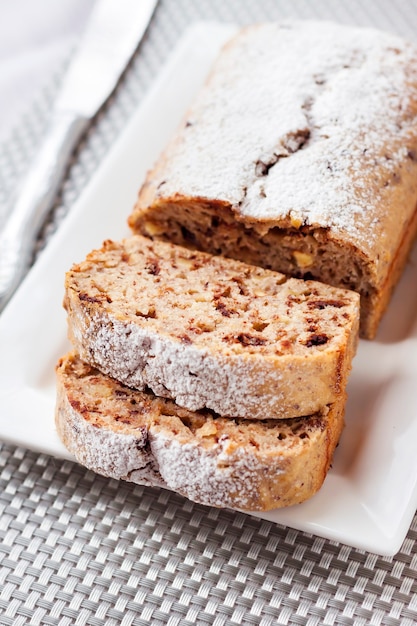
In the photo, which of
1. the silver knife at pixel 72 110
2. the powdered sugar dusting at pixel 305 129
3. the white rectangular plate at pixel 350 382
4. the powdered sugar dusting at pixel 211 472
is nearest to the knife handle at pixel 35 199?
the silver knife at pixel 72 110

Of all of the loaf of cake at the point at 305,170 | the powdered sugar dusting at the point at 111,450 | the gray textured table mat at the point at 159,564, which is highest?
the loaf of cake at the point at 305,170

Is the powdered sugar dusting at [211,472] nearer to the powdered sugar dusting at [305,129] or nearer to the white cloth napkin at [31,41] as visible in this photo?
the powdered sugar dusting at [305,129]

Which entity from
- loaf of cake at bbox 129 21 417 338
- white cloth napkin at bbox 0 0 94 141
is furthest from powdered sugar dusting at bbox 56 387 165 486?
white cloth napkin at bbox 0 0 94 141

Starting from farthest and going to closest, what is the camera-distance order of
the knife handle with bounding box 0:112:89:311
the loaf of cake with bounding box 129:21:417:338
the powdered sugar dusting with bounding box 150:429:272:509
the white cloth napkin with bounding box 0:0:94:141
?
the white cloth napkin with bounding box 0:0:94:141 → the knife handle with bounding box 0:112:89:311 → the loaf of cake with bounding box 129:21:417:338 → the powdered sugar dusting with bounding box 150:429:272:509

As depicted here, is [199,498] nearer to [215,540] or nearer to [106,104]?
[215,540]

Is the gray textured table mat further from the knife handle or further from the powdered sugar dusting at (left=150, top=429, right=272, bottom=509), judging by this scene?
the knife handle

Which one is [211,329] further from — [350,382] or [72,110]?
[72,110]
